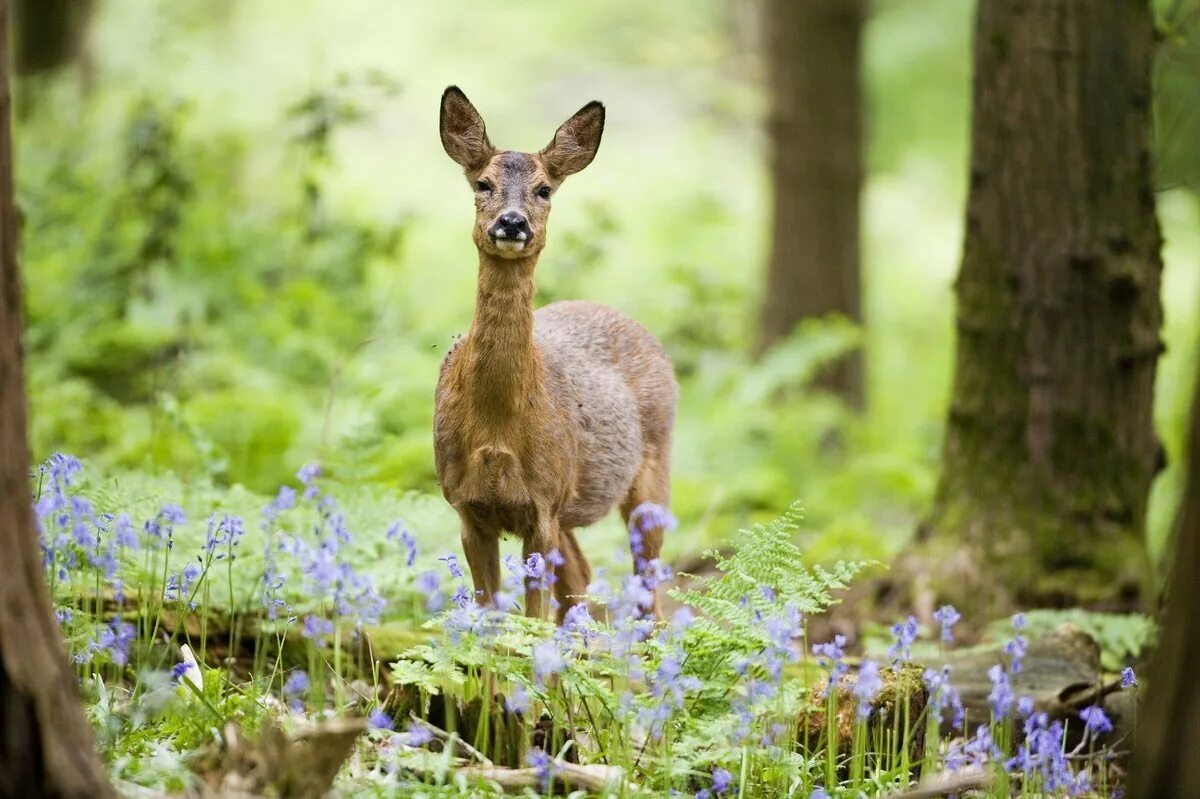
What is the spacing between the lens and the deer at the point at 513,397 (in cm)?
504

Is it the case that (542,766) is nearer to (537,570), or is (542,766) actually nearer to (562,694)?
(562,694)

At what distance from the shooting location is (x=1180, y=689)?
3051 mm

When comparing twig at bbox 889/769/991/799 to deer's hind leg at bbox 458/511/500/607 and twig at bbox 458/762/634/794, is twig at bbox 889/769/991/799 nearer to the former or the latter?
twig at bbox 458/762/634/794

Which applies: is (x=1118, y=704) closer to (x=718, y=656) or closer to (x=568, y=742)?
(x=718, y=656)

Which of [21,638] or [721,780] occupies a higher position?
[21,638]

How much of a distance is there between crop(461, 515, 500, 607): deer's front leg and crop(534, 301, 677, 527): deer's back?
0.37 m

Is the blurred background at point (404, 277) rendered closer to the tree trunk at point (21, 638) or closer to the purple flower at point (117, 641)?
the purple flower at point (117, 641)

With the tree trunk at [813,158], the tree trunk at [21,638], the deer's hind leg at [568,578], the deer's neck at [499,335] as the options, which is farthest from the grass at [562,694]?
the tree trunk at [813,158]

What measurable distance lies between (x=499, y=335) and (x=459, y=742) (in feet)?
4.82

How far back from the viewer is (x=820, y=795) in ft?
12.3

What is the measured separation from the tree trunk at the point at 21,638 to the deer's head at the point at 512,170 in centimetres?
202

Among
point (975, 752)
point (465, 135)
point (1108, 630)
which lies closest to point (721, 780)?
point (975, 752)

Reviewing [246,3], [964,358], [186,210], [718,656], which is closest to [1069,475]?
[964,358]

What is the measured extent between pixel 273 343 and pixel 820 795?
711 centimetres
